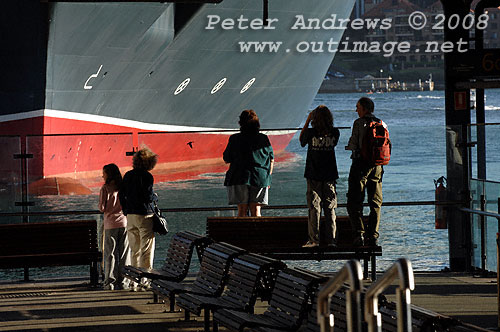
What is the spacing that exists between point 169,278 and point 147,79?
1799 centimetres

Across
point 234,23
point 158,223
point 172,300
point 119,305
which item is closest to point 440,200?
point 158,223

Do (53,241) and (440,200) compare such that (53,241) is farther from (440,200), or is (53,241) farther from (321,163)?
(440,200)

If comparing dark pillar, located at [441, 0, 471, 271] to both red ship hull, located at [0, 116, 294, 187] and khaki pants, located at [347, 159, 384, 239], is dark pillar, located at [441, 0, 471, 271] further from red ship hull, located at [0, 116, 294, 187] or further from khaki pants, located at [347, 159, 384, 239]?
red ship hull, located at [0, 116, 294, 187]

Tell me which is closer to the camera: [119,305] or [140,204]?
[119,305]

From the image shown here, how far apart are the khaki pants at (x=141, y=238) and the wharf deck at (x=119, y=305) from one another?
13.4 inches

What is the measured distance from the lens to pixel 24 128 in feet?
77.7

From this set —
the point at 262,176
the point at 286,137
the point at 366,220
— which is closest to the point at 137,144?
the point at 262,176

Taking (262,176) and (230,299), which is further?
(262,176)

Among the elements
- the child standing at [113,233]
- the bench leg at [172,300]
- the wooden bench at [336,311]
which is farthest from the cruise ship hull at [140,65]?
the wooden bench at [336,311]

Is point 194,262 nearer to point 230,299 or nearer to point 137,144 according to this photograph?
point 137,144

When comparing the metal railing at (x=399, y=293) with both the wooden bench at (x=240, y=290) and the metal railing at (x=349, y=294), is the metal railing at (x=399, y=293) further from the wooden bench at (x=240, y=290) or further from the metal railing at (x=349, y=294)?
the wooden bench at (x=240, y=290)

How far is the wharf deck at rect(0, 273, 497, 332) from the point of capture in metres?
8.41

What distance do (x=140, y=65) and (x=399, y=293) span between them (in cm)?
2146

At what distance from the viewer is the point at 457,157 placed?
11820 mm
